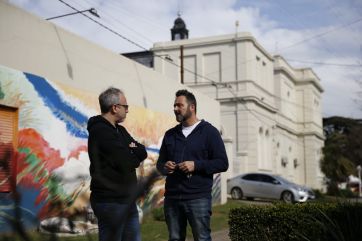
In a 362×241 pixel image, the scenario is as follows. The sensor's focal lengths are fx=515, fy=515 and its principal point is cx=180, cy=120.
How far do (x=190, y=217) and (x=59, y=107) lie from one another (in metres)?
6.48

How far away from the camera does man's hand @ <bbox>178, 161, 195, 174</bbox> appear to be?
4.54 m

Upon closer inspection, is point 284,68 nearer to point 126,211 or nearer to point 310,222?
point 310,222

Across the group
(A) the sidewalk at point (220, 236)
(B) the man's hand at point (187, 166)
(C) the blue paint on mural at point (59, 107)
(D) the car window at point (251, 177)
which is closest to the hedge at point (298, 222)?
(B) the man's hand at point (187, 166)

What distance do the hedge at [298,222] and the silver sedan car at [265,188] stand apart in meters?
17.5

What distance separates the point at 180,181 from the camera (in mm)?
4727

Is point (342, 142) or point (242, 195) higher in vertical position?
point (342, 142)

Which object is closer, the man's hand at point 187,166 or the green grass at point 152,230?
the green grass at point 152,230

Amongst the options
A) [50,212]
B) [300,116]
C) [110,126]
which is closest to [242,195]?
[110,126]

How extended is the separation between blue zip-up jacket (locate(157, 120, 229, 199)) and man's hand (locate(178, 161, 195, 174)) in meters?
0.06

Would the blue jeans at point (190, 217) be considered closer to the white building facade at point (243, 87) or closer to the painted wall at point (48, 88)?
the painted wall at point (48, 88)

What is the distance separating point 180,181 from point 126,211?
3.39 meters

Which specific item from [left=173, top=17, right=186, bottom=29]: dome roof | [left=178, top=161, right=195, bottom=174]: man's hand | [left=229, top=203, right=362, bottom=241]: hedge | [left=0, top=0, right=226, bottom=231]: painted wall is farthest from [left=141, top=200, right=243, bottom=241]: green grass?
[left=173, top=17, right=186, bottom=29]: dome roof

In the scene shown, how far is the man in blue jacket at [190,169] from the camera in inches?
182

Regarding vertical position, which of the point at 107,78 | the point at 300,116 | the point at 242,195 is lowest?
the point at 242,195
